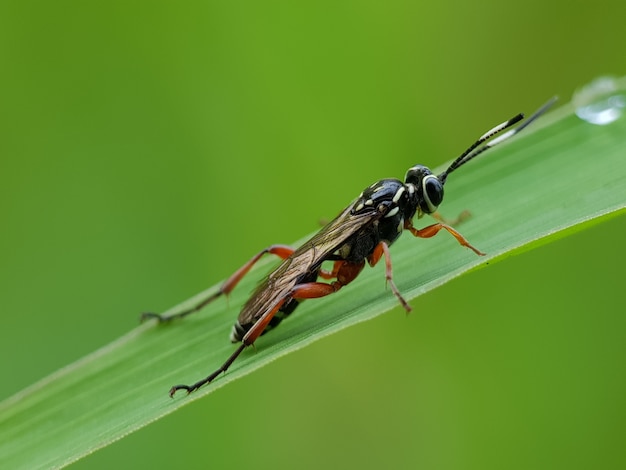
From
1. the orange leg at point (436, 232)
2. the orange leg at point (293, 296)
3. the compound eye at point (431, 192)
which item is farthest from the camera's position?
the compound eye at point (431, 192)

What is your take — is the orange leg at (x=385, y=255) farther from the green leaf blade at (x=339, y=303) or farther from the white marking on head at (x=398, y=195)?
the white marking on head at (x=398, y=195)

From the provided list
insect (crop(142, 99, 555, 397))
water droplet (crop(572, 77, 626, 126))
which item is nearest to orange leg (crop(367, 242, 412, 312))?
insect (crop(142, 99, 555, 397))

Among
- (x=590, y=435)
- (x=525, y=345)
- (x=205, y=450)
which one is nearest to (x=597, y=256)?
(x=525, y=345)

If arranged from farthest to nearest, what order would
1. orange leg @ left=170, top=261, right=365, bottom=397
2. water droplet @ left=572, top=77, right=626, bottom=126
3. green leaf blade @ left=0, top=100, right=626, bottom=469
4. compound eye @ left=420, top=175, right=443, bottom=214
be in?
water droplet @ left=572, top=77, right=626, bottom=126 → compound eye @ left=420, top=175, right=443, bottom=214 → orange leg @ left=170, top=261, right=365, bottom=397 → green leaf blade @ left=0, top=100, right=626, bottom=469

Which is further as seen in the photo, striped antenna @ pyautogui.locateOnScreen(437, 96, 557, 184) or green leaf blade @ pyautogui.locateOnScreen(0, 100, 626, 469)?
striped antenna @ pyautogui.locateOnScreen(437, 96, 557, 184)

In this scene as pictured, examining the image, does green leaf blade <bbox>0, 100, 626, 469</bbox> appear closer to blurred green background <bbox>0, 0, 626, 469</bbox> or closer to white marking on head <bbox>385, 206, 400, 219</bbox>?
white marking on head <bbox>385, 206, 400, 219</bbox>

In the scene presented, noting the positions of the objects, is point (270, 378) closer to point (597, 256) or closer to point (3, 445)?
point (3, 445)

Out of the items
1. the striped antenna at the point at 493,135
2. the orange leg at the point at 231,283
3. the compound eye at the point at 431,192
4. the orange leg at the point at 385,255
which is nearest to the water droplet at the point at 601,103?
the striped antenna at the point at 493,135
